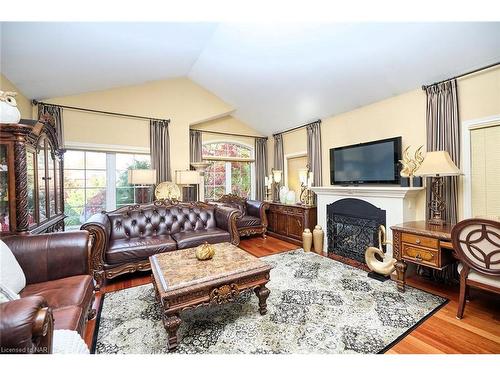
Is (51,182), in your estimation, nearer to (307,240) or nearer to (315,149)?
(307,240)

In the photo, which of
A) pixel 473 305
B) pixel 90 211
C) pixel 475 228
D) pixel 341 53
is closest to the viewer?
pixel 475 228

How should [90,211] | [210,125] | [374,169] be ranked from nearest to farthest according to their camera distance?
[374,169], [90,211], [210,125]

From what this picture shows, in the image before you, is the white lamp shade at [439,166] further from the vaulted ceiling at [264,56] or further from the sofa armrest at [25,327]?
the sofa armrest at [25,327]

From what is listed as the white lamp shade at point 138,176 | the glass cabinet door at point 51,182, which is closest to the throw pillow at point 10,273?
the glass cabinet door at point 51,182

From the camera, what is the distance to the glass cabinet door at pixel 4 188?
176 centimetres

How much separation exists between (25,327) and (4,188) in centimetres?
164

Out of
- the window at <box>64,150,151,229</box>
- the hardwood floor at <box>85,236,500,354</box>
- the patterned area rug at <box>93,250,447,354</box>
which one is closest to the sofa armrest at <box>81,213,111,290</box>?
the hardwood floor at <box>85,236,500,354</box>

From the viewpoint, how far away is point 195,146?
4.83 meters

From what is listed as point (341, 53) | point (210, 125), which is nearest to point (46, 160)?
point (210, 125)

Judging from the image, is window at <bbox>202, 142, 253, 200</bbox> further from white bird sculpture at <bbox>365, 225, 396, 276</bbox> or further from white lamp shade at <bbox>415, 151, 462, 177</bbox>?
white lamp shade at <bbox>415, 151, 462, 177</bbox>

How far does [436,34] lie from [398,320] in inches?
106

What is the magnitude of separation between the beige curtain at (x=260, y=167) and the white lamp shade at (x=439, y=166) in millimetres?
3627

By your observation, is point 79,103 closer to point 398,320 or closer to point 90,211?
point 90,211
